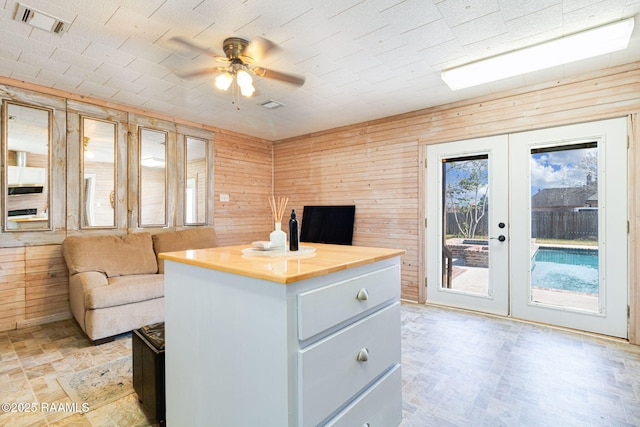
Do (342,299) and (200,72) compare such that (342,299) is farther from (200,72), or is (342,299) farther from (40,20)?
(40,20)

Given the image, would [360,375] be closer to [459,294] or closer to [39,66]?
[459,294]

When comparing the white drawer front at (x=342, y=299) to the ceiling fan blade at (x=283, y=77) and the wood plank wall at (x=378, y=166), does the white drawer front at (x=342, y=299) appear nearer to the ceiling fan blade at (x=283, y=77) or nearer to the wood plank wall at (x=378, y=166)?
the ceiling fan blade at (x=283, y=77)

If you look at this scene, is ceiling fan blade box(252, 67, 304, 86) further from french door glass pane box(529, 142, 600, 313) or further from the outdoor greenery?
french door glass pane box(529, 142, 600, 313)

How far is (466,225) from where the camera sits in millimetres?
3850

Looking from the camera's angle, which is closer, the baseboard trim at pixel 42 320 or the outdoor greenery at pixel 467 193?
the baseboard trim at pixel 42 320

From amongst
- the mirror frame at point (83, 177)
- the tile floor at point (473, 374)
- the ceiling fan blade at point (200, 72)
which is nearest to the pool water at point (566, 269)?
the tile floor at point (473, 374)

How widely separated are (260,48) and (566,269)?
12.0 feet

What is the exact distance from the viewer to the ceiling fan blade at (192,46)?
2.45 m

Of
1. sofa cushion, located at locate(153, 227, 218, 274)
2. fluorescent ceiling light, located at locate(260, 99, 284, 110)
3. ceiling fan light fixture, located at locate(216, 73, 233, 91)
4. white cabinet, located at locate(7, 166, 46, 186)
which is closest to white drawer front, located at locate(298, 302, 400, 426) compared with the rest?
ceiling fan light fixture, located at locate(216, 73, 233, 91)

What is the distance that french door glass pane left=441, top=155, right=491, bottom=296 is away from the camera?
373cm

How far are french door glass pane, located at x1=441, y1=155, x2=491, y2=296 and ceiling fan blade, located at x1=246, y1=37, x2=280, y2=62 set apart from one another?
8.39 ft

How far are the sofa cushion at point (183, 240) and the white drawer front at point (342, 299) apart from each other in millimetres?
3213

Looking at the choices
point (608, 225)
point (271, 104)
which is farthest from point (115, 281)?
point (608, 225)

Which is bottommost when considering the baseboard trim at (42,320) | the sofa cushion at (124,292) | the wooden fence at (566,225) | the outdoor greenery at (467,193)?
the baseboard trim at (42,320)
